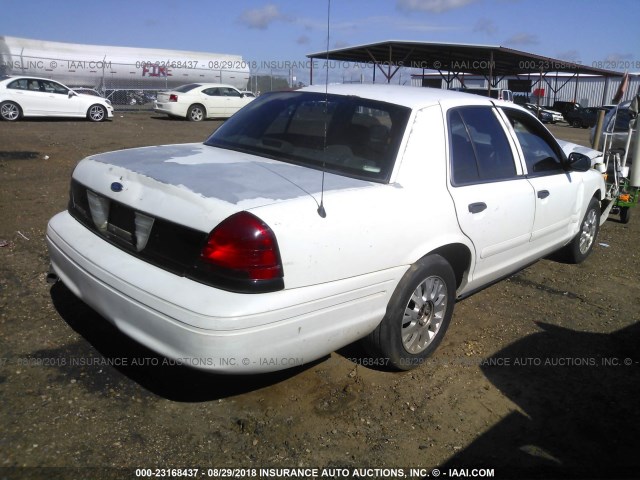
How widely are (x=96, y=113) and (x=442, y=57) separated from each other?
1309 centimetres

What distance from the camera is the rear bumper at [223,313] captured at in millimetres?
2406

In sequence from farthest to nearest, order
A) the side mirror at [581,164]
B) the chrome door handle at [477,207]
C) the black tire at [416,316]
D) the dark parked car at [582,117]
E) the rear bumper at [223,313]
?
the dark parked car at [582,117], the side mirror at [581,164], the chrome door handle at [477,207], the black tire at [416,316], the rear bumper at [223,313]

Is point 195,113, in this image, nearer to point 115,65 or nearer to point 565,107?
point 115,65

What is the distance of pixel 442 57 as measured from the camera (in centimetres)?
2184

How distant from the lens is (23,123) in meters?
16.1

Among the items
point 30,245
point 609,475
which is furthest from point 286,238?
point 30,245

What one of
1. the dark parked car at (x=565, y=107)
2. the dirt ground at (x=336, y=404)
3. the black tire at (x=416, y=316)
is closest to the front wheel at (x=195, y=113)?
the dirt ground at (x=336, y=404)

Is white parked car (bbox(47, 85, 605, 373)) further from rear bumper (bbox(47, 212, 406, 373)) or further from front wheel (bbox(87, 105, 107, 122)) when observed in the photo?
front wheel (bbox(87, 105, 107, 122))

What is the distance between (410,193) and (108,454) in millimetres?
2007

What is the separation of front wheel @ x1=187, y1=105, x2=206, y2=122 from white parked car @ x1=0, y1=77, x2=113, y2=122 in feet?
11.2

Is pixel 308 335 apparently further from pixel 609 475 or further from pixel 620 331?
pixel 620 331

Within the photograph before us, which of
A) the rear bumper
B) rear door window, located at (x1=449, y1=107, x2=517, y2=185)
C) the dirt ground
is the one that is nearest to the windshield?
rear door window, located at (x1=449, y1=107, x2=517, y2=185)

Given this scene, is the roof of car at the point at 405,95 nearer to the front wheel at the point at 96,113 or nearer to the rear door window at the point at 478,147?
the rear door window at the point at 478,147

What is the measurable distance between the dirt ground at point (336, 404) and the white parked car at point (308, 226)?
1.29 ft
